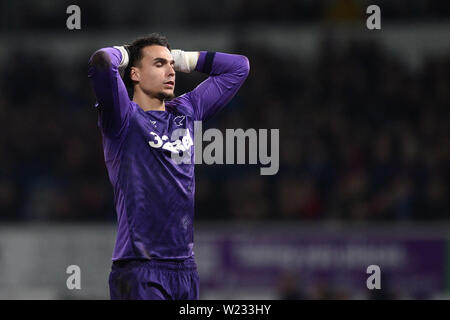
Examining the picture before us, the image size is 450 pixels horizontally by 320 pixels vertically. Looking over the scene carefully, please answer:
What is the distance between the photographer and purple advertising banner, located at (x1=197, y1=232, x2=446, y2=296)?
1017cm

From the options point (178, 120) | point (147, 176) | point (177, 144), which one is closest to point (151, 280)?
point (147, 176)

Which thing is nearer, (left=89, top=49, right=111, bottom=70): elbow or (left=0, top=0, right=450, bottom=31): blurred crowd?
(left=89, top=49, right=111, bottom=70): elbow

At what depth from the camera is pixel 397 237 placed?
10289mm

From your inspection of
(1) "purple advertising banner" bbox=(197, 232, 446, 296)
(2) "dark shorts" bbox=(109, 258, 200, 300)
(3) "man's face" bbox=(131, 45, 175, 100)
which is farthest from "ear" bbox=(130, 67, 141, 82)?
(1) "purple advertising banner" bbox=(197, 232, 446, 296)

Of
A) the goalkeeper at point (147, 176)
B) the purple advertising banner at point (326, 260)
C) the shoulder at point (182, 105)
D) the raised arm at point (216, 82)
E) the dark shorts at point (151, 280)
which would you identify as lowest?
the purple advertising banner at point (326, 260)

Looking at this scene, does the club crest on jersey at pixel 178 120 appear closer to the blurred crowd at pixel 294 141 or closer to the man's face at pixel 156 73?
the man's face at pixel 156 73

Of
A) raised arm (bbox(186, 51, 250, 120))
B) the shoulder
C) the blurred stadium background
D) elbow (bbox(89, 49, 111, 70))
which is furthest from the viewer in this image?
the blurred stadium background

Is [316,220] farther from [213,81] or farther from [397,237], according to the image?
[213,81]

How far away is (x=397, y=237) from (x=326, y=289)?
49.0 inches

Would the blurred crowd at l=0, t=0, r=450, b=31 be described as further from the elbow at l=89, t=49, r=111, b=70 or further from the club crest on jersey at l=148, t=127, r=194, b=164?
the elbow at l=89, t=49, r=111, b=70

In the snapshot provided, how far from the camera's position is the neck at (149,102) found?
15.8 ft

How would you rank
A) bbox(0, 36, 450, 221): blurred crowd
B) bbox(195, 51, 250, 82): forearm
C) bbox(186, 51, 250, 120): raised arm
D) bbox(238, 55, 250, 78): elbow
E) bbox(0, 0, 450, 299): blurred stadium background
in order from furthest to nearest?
bbox(0, 36, 450, 221): blurred crowd < bbox(0, 0, 450, 299): blurred stadium background < bbox(238, 55, 250, 78): elbow < bbox(195, 51, 250, 82): forearm < bbox(186, 51, 250, 120): raised arm

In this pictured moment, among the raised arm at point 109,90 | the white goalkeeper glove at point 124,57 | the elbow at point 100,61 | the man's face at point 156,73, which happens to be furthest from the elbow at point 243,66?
the elbow at point 100,61

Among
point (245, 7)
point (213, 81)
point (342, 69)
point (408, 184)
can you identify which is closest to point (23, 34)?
point (245, 7)
